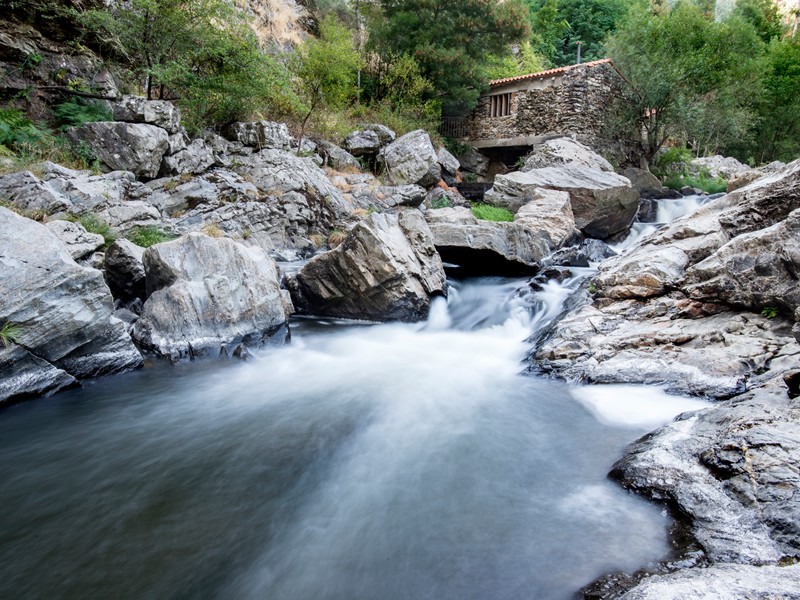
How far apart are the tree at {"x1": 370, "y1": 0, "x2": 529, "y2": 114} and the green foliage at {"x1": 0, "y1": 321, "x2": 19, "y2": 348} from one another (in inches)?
770

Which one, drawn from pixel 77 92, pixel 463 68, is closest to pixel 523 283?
pixel 77 92

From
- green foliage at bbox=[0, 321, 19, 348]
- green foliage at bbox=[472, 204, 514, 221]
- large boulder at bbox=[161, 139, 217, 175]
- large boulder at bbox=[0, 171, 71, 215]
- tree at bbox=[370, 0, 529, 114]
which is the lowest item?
green foliage at bbox=[0, 321, 19, 348]

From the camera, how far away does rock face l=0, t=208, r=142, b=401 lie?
181 inches

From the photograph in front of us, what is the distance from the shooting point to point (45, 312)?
474cm

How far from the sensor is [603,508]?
125 inches

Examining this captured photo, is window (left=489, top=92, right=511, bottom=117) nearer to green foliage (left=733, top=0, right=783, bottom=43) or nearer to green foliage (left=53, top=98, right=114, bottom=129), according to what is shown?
green foliage (left=53, top=98, right=114, bottom=129)

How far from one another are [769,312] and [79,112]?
13119mm

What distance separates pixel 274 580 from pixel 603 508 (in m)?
2.19

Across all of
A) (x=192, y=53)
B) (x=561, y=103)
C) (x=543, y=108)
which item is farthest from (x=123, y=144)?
(x=561, y=103)

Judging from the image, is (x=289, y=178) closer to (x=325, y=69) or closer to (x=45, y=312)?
(x=325, y=69)

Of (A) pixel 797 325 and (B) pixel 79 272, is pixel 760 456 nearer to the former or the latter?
(A) pixel 797 325

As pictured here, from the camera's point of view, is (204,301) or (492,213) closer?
(204,301)

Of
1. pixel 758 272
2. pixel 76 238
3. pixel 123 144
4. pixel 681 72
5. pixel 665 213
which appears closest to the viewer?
pixel 758 272

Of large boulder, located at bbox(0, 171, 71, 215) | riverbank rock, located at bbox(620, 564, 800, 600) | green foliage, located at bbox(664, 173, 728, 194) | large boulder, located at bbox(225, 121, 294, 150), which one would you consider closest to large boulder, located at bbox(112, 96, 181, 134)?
large boulder, located at bbox(225, 121, 294, 150)
